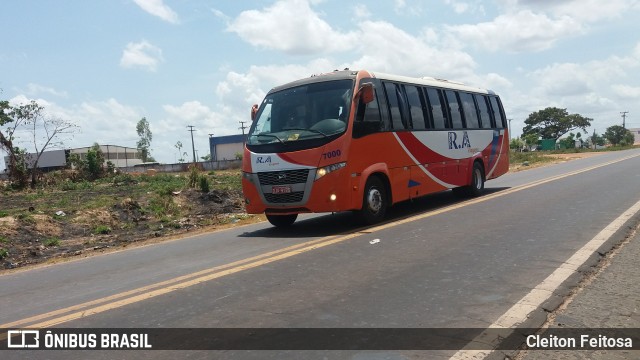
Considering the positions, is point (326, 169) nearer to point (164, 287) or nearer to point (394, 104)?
point (394, 104)

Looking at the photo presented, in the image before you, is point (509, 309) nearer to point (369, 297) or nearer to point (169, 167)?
point (369, 297)

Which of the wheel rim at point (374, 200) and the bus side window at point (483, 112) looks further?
the bus side window at point (483, 112)

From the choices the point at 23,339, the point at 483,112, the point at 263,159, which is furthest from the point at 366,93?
the point at 483,112

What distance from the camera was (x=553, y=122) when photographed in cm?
10612

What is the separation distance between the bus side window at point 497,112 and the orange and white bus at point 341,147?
4.72 meters

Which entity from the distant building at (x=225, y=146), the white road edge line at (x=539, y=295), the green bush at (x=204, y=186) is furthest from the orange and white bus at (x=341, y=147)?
the distant building at (x=225, y=146)

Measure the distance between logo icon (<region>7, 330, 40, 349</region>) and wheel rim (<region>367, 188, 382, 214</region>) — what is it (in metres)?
6.43

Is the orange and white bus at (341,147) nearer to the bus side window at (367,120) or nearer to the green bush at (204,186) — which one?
the bus side window at (367,120)

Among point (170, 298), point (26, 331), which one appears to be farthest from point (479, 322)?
point (26, 331)

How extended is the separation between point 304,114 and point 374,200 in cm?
212

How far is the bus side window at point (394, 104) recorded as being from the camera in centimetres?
1096

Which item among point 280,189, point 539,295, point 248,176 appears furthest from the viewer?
point 248,176

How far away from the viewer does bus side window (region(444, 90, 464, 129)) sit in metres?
13.7

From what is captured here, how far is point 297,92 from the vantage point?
10.3m
